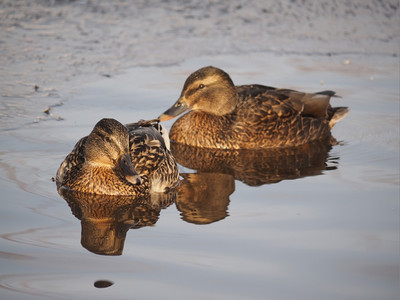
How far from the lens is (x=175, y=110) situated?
9211 millimetres

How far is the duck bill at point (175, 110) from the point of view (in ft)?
29.8

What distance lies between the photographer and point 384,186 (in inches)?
288

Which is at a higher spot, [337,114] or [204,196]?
[337,114]

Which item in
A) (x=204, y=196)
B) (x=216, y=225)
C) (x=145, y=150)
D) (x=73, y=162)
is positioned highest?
(x=145, y=150)

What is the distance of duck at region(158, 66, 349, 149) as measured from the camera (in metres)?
9.17

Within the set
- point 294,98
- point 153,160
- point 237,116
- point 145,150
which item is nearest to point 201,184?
point 153,160

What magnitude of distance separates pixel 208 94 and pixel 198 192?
237cm

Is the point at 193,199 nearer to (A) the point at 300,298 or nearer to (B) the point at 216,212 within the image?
(B) the point at 216,212

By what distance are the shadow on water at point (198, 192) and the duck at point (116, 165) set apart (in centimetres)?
9

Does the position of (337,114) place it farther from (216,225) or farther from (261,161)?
(216,225)

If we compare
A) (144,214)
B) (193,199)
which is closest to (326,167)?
(193,199)

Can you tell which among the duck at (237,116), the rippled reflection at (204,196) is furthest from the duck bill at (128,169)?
the duck at (237,116)

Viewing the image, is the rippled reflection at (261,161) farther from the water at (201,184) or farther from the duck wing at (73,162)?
the duck wing at (73,162)

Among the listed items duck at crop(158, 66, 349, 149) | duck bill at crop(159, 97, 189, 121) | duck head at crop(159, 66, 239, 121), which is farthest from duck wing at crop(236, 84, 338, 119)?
duck bill at crop(159, 97, 189, 121)
